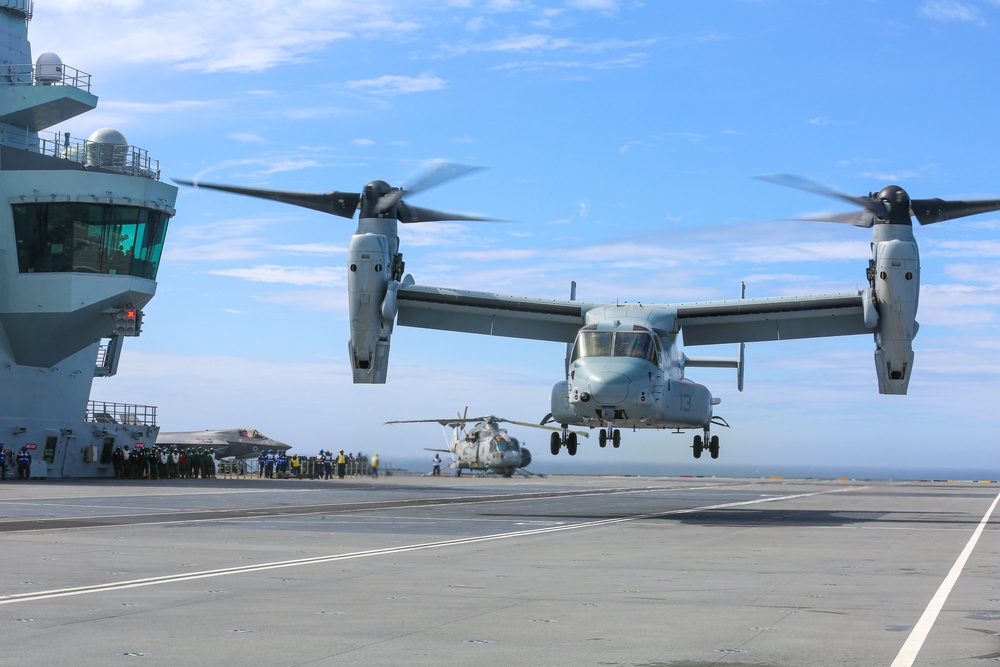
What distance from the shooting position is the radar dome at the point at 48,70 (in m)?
53.4

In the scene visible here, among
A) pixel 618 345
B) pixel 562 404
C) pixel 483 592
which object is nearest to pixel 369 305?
pixel 562 404

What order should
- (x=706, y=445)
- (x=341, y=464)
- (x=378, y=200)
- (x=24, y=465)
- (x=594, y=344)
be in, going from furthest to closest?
(x=341, y=464) → (x=24, y=465) → (x=706, y=445) → (x=378, y=200) → (x=594, y=344)

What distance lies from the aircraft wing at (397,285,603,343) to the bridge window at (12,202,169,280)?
22792 mm

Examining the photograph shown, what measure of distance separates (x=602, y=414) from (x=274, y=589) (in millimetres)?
15452

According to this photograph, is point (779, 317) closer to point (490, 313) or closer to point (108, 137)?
point (490, 313)

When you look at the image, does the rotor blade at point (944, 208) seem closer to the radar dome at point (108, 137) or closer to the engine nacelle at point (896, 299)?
the engine nacelle at point (896, 299)

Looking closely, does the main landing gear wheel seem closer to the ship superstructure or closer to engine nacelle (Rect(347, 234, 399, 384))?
engine nacelle (Rect(347, 234, 399, 384))

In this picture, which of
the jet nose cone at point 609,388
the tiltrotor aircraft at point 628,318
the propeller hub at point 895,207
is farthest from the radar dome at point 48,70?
the propeller hub at point 895,207

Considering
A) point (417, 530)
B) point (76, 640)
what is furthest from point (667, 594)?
point (417, 530)

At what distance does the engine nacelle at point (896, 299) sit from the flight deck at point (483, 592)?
16.4 feet

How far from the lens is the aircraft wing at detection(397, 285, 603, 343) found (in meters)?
30.7

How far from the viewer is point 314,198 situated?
30.6 m

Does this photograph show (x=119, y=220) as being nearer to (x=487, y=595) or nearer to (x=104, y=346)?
(x=104, y=346)

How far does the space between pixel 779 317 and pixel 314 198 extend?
13.7 meters
